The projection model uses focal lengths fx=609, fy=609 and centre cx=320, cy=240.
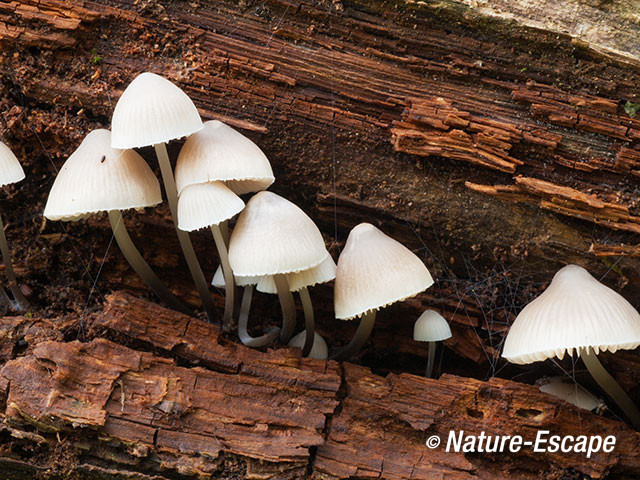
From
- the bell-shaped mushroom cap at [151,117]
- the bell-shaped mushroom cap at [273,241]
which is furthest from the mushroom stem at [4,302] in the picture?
the bell-shaped mushroom cap at [273,241]

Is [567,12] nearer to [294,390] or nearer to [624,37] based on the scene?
[624,37]

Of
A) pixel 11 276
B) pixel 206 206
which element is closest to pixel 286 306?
pixel 206 206

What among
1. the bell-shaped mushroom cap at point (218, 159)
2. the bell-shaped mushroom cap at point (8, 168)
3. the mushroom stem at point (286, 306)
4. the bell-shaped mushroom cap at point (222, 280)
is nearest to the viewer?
the bell-shaped mushroom cap at point (218, 159)

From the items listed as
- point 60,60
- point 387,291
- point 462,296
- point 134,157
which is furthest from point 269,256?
point 60,60

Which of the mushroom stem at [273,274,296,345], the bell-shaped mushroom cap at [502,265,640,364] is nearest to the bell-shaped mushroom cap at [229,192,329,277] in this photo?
the mushroom stem at [273,274,296,345]

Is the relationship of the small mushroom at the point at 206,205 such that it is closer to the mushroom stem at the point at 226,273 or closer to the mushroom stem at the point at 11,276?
the mushroom stem at the point at 226,273
